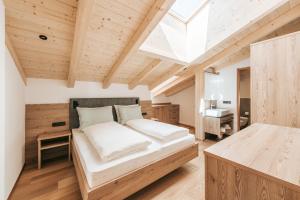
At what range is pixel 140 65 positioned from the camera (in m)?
2.82

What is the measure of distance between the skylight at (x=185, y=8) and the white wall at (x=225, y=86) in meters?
1.62

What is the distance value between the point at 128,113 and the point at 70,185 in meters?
1.63

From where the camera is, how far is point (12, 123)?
172 cm

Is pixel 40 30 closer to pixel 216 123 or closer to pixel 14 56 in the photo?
pixel 14 56

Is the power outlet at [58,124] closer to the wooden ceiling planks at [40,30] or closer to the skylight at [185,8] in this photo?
the wooden ceiling planks at [40,30]

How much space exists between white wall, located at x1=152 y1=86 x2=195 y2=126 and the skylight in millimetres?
2570

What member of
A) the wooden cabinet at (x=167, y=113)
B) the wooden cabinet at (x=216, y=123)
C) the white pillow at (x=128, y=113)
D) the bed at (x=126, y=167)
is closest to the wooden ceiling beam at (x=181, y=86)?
the wooden cabinet at (x=167, y=113)

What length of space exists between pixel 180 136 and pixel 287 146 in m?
1.37

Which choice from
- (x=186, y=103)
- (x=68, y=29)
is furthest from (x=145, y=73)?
(x=186, y=103)

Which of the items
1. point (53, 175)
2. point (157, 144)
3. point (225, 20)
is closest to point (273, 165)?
point (157, 144)

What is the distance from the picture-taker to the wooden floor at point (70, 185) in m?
→ 1.62

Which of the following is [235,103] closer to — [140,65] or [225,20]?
[225,20]

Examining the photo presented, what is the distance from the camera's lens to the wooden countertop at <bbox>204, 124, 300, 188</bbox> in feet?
2.20

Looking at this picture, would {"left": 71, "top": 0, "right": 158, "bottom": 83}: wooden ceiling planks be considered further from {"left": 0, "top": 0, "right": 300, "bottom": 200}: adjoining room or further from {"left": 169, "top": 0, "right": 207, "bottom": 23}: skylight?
{"left": 169, "top": 0, "right": 207, "bottom": 23}: skylight
